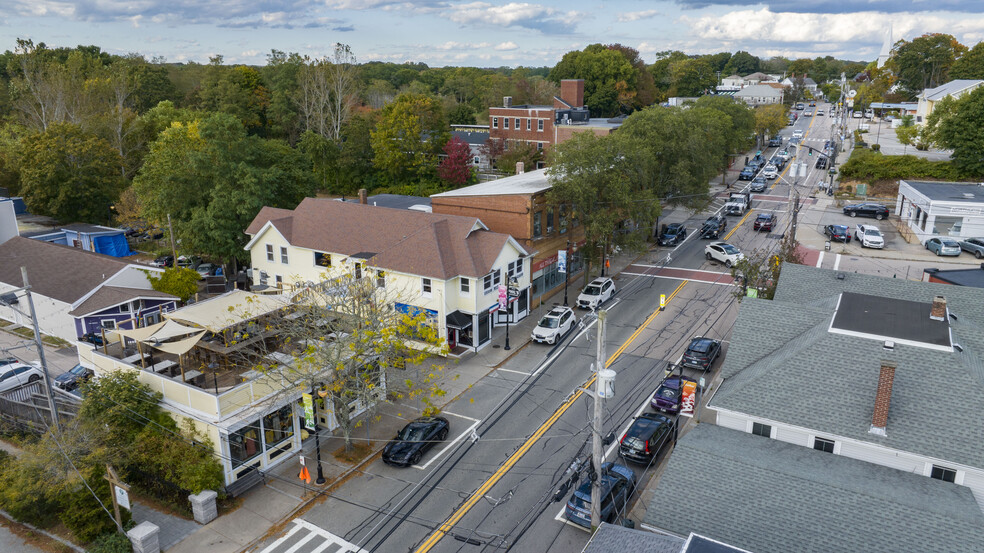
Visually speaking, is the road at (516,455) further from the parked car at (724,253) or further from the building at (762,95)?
the building at (762,95)

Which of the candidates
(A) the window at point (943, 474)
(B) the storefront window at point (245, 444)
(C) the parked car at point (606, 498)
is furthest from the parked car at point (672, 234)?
(B) the storefront window at point (245, 444)

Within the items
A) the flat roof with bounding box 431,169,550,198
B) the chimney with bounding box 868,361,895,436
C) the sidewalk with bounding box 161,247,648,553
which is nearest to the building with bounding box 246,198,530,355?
the sidewalk with bounding box 161,247,648,553

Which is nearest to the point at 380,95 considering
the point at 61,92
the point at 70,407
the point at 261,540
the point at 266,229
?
the point at 61,92

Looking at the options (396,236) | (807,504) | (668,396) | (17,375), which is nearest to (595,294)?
(396,236)

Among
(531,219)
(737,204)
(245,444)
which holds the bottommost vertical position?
(245,444)

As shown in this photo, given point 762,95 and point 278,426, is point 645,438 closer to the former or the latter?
point 278,426

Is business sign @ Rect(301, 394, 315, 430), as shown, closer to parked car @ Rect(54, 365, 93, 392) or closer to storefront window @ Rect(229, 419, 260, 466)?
storefront window @ Rect(229, 419, 260, 466)
